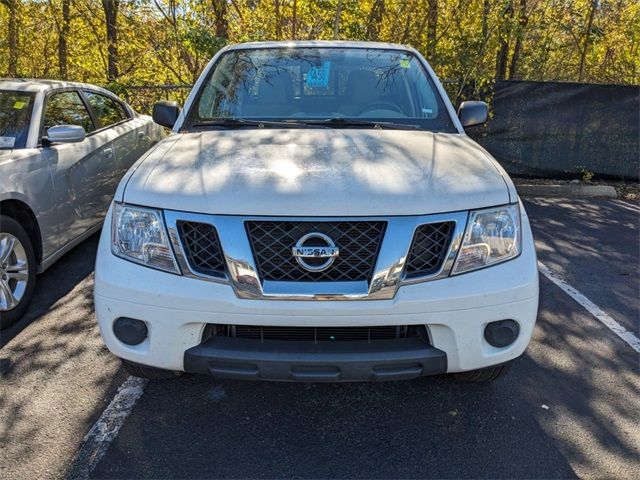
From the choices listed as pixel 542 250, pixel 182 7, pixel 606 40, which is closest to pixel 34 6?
pixel 182 7

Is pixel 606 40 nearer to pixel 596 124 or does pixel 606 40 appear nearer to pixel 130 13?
pixel 596 124

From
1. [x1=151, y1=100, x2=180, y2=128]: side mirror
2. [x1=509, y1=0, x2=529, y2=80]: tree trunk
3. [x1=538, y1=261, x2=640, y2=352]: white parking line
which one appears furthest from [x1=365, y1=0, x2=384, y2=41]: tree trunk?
[x1=151, y1=100, x2=180, y2=128]: side mirror

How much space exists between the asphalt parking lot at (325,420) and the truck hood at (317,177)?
3.64 ft

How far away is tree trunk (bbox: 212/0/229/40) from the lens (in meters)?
9.22

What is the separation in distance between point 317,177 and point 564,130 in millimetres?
6829

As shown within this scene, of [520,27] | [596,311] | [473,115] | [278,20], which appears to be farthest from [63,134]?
[278,20]

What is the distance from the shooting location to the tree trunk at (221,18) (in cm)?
922

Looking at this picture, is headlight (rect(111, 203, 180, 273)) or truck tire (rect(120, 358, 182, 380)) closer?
headlight (rect(111, 203, 180, 273))

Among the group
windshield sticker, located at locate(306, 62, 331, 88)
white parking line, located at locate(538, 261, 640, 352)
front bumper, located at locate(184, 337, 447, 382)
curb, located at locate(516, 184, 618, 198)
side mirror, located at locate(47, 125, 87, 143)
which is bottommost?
white parking line, located at locate(538, 261, 640, 352)

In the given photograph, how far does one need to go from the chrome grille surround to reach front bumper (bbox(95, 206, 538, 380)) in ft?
0.10

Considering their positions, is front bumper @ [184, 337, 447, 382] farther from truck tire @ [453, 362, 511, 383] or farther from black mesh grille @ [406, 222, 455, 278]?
truck tire @ [453, 362, 511, 383]

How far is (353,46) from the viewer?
390cm

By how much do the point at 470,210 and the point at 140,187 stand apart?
146cm

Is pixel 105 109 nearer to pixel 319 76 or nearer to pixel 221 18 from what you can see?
pixel 319 76
